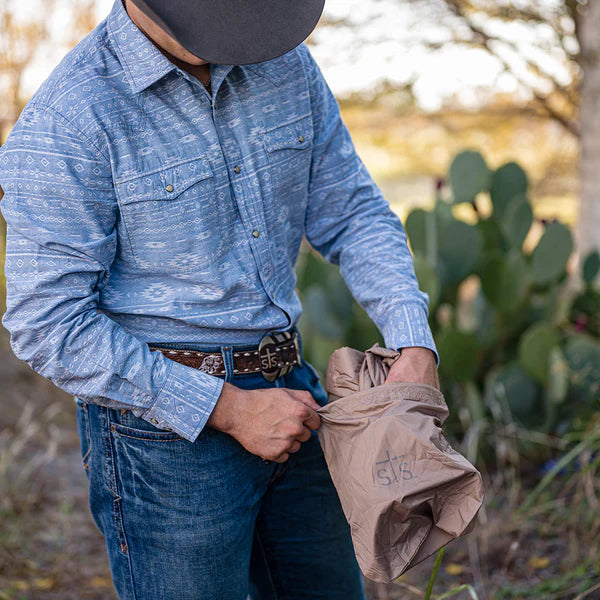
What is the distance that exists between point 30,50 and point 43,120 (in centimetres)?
401

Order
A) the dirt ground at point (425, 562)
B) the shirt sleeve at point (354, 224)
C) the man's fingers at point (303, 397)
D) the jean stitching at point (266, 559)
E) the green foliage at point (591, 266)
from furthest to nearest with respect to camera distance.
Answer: the green foliage at point (591, 266) → the dirt ground at point (425, 562) → the jean stitching at point (266, 559) → the shirt sleeve at point (354, 224) → the man's fingers at point (303, 397)

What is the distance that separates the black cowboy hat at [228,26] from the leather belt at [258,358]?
20.2 inches

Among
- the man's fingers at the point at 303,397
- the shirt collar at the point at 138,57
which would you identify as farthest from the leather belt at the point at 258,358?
the shirt collar at the point at 138,57

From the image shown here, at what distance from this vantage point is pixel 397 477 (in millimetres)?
1270

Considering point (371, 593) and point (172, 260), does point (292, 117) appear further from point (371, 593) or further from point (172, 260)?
point (371, 593)

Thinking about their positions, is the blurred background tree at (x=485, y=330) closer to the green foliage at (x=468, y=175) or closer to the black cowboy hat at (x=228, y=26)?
the green foliage at (x=468, y=175)

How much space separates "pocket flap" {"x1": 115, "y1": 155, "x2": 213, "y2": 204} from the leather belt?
0.28m

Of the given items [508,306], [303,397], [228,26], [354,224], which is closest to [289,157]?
[354,224]

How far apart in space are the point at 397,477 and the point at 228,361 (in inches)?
14.7

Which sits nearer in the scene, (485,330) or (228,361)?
(228,361)

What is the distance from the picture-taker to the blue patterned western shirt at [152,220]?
1.25 m

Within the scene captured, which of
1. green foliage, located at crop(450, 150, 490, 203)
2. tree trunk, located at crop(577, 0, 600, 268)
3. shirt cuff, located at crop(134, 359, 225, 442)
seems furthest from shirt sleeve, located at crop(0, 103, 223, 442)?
tree trunk, located at crop(577, 0, 600, 268)

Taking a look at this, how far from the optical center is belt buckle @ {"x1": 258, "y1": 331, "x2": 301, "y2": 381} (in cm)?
148

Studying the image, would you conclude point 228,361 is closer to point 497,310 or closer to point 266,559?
point 266,559
